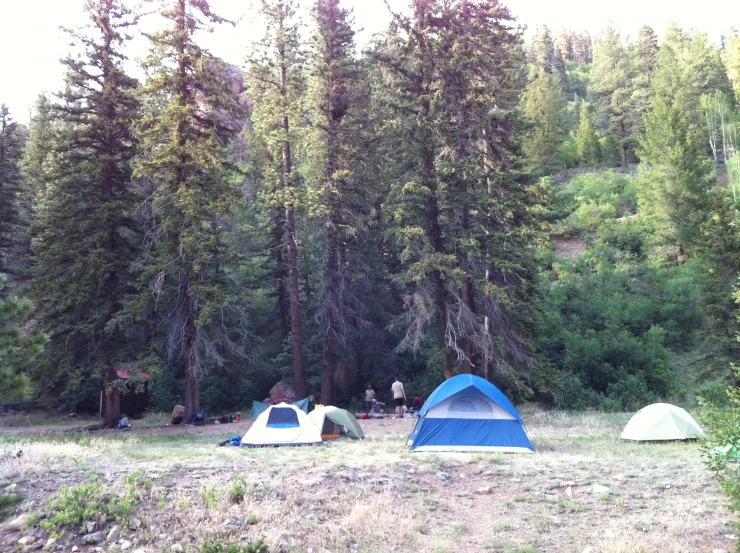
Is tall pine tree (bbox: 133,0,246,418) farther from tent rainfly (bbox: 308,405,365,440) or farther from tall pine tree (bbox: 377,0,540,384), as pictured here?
tall pine tree (bbox: 377,0,540,384)

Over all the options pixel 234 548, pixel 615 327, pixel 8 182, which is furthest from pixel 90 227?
pixel 615 327

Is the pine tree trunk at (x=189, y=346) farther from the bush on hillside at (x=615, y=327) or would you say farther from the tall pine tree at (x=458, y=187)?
the bush on hillside at (x=615, y=327)

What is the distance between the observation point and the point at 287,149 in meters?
23.5

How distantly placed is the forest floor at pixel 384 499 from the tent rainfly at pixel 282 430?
1554 mm

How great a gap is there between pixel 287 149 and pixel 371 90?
16.3 ft

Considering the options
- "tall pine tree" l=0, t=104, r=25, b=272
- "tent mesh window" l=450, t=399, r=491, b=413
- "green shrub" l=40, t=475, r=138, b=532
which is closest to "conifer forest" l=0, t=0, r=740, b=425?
"tent mesh window" l=450, t=399, r=491, b=413

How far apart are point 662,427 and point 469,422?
202 inches

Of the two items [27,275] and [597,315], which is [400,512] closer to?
[597,315]

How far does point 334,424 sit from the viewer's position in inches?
628

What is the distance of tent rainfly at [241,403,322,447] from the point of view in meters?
14.2

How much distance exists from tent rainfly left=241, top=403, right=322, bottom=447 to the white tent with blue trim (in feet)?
9.49

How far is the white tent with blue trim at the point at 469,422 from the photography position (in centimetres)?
1313

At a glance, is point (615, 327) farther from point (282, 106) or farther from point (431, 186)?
point (282, 106)

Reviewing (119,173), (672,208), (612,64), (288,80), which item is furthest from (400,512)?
(612,64)
